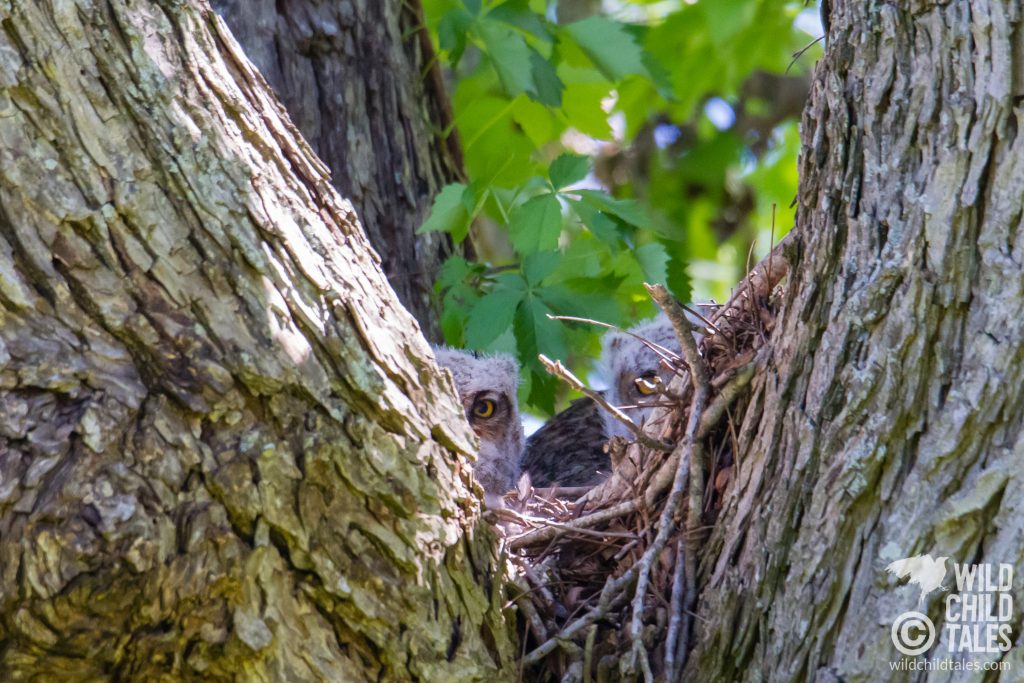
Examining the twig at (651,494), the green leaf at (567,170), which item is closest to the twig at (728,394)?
the twig at (651,494)

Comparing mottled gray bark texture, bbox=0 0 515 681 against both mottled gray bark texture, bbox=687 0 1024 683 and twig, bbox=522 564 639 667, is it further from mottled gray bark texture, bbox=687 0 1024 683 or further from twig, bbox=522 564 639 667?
mottled gray bark texture, bbox=687 0 1024 683

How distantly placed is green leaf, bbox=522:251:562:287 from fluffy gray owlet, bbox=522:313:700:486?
2.30 ft

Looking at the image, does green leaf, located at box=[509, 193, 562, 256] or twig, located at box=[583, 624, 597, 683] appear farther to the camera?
green leaf, located at box=[509, 193, 562, 256]

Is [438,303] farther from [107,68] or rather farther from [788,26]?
[788,26]

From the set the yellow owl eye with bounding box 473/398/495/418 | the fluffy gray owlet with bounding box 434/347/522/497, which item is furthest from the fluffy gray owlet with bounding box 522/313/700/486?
the yellow owl eye with bounding box 473/398/495/418

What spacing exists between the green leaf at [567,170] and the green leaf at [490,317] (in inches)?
13.0

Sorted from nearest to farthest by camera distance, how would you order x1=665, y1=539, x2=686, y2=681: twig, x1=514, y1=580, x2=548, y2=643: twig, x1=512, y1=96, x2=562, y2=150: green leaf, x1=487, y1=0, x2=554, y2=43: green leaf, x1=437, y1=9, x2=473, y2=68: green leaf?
x1=665, y1=539, x2=686, y2=681: twig → x1=514, y1=580, x2=548, y2=643: twig → x1=437, y1=9, x2=473, y2=68: green leaf → x1=487, y1=0, x2=554, y2=43: green leaf → x1=512, y1=96, x2=562, y2=150: green leaf

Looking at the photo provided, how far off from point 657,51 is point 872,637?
4874 mm

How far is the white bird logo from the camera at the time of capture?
73.4 inches

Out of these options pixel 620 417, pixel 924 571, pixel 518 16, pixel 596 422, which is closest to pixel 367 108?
pixel 518 16

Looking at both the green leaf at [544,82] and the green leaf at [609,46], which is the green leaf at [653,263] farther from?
the green leaf at [609,46]

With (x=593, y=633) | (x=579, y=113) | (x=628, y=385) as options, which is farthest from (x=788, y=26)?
(x=593, y=633)

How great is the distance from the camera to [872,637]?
191cm

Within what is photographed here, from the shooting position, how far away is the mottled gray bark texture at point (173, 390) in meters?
1.80
